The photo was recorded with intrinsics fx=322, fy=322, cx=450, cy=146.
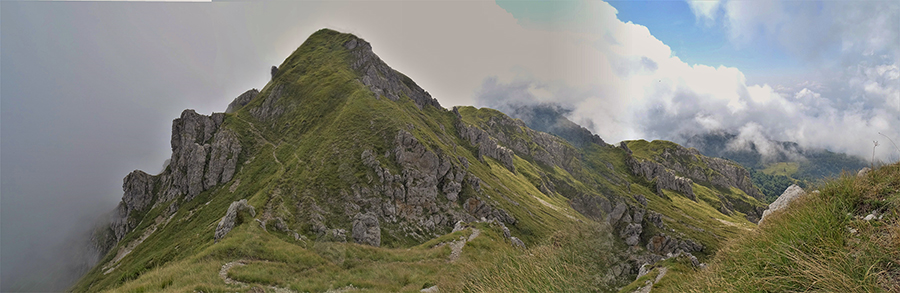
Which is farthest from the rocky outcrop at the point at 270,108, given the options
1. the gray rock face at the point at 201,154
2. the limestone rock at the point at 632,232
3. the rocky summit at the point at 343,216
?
the limestone rock at the point at 632,232

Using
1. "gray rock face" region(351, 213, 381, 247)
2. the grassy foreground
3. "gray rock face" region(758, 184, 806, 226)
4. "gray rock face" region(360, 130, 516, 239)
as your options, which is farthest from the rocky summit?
the grassy foreground

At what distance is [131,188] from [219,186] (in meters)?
62.7

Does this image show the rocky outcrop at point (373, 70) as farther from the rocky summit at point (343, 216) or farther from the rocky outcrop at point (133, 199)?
the rocky outcrop at point (133, 199)

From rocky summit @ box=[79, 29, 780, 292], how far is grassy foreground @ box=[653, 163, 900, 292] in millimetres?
2602

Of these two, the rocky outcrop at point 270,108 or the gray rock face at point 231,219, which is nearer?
the gray rock face at point 231,219

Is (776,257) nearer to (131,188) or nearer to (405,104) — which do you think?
(405,104)

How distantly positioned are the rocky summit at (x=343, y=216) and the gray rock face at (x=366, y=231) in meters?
0.28

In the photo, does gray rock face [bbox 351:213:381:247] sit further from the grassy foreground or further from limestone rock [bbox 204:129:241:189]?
limestone rock [bbox 204:129:241:189]

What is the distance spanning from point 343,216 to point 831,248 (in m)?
72.6

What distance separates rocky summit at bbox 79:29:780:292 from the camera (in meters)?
16.6

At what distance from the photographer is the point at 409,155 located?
94.3 m

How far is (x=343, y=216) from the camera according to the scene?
231ft

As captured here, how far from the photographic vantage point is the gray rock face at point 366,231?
59975 millimetres

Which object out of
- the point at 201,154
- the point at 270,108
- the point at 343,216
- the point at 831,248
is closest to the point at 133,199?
the point at 201,154
